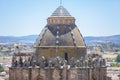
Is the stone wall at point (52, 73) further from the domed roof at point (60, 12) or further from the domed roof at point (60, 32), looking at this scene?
the domed roof at point (60, 12)

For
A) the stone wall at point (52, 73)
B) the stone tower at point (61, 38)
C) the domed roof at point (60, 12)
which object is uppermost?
the domed roof at point (60, 12)

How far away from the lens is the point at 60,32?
137 ft

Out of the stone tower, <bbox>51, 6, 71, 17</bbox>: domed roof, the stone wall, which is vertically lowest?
the stone wall

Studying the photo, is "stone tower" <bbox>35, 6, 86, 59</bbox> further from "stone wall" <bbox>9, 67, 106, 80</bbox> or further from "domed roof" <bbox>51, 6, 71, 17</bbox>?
"stone wall" <bbox>9, 67, 106, 80</bbox>

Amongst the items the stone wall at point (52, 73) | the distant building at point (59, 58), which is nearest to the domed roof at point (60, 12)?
the distant building at point (59, 58)

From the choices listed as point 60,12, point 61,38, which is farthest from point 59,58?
point 60,12

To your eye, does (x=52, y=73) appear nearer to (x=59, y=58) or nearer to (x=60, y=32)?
(x=59, y=58)

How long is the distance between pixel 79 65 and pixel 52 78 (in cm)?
255

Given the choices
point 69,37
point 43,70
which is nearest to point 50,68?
point 43,70

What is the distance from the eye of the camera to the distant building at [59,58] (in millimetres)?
40312

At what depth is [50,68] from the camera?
40188mm

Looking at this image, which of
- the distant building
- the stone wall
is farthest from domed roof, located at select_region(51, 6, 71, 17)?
the stone wall

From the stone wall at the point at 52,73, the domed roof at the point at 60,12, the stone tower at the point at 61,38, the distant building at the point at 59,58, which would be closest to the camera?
the stone wall at the point at 52,73

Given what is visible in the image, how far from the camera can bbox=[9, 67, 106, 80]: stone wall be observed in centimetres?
4019
